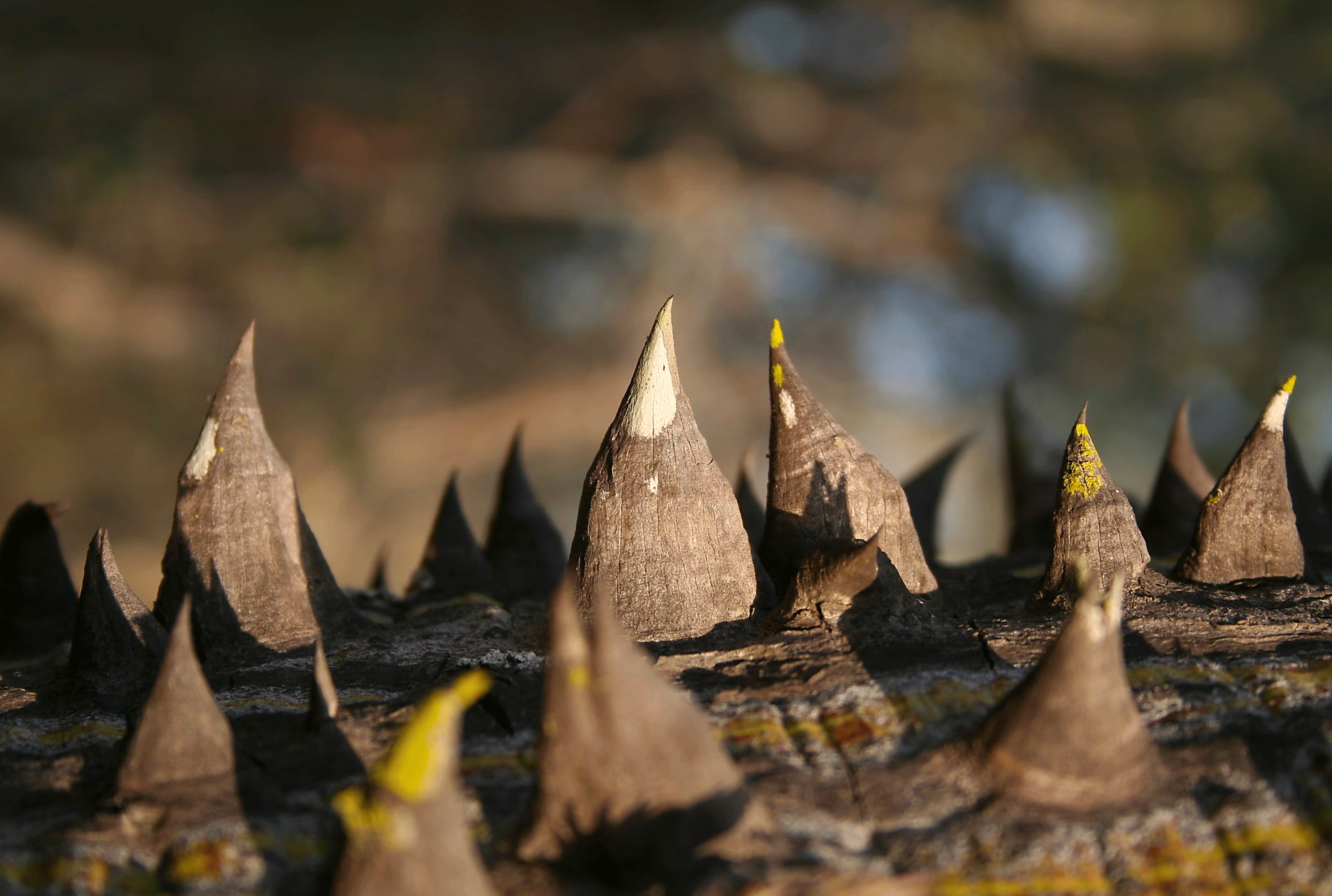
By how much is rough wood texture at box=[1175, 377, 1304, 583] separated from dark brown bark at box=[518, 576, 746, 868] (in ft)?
6.50

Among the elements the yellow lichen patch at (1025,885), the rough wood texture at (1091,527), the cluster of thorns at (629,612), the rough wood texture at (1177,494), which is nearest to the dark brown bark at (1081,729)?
the cluster of thorns at (629,612)

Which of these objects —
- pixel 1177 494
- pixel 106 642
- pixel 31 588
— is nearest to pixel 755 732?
pixel 106 642

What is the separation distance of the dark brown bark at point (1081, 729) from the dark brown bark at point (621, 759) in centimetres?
61

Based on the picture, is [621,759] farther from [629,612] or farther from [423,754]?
[629,612]

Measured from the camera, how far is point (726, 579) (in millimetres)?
3029

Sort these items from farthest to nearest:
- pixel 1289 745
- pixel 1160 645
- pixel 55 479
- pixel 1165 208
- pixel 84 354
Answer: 1. pixel 1165 208
2. pixel 84 354
3. pixel 55 479
4. pixel 1160 645
5. pixel 1289 745

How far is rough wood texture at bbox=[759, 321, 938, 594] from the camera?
3168 mm

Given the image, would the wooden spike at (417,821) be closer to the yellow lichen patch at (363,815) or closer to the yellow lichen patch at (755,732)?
the yellow lichen patch at (363,815)

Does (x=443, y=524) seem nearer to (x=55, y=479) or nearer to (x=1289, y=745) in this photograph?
(x=1289, y=745)

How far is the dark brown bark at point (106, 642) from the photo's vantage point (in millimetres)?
2916

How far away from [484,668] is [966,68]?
50.3 feet

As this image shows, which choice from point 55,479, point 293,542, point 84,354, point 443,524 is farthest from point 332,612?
point 84,354

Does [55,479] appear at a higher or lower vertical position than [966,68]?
lower

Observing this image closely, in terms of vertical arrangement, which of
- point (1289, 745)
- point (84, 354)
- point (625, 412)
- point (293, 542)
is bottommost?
point (1289, 745)
